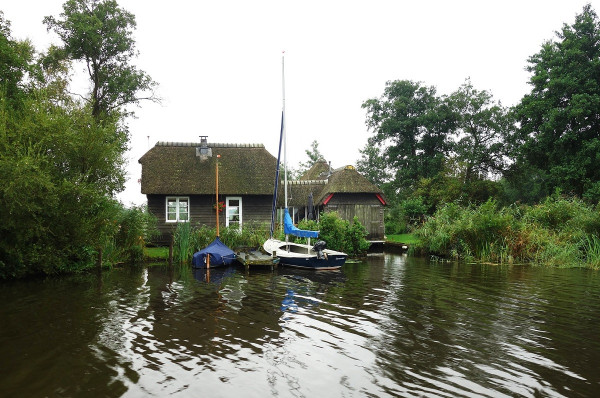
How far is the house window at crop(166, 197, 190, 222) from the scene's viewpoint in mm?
27250

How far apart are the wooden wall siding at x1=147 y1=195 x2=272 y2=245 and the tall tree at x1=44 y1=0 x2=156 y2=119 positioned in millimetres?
6992

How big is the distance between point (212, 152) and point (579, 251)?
2167 cm

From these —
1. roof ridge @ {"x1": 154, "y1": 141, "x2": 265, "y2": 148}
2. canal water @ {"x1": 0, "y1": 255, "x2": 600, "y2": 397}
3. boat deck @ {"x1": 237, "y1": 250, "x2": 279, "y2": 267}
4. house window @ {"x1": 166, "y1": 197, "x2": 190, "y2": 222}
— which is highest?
roof ridge @ {"x1": 154, "y1": 141, "x2": 265, "y2": 148}

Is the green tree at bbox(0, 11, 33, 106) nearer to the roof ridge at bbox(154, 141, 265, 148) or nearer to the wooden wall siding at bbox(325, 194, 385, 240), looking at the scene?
the roof ridge at bbox(154, 141, 265, 148)

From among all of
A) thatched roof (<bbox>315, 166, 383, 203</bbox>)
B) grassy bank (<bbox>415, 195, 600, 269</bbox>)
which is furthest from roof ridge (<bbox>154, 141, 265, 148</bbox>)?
grassy bank (<bbox>415, 195, 600, 269</bbox>)

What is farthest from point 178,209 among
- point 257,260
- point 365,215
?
point 365,215

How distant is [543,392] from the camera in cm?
559

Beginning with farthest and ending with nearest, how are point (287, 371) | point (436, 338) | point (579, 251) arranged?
point (579, 251)
point (436, 338)
point (287, 371)

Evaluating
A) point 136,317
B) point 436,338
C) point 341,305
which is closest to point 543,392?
point 436,338

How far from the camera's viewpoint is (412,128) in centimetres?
4500

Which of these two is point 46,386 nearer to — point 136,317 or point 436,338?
point 136,317

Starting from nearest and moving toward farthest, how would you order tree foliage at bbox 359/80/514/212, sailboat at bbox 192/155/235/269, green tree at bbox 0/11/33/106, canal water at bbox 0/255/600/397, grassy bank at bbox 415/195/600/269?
canal water at bbox 0/255/600/397 < green tree at bbox 0/11/33/106 < sailboat at bbox 192/155/235/269 < grassy bank at bbox 415/195/600/269 < tree foliage at bbox 359/80/514/212

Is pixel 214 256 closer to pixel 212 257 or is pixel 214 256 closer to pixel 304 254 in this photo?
pixel 212 257

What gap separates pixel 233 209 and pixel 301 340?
2041cm
